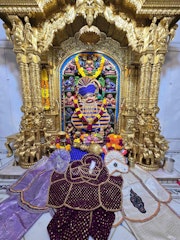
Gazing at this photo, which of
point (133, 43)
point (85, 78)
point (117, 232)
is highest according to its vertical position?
point (133, 43)

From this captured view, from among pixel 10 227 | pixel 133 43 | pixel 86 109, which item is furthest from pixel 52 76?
pixel 10 227

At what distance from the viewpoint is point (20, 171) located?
5.83 feet

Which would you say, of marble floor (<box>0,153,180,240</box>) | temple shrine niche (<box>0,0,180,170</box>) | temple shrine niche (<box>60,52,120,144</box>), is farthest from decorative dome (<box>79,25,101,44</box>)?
marble floor (<box>0,153,180,240</box>)

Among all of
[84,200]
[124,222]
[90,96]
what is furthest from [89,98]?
[124,222]

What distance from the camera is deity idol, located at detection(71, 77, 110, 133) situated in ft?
7.44

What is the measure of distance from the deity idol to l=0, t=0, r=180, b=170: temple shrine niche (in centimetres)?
2

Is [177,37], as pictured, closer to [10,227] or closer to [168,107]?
[168,107]

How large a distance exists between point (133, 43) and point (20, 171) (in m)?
2.28

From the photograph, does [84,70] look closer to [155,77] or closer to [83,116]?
[83,116]

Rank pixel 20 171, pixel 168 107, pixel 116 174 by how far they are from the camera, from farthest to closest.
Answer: pixel 168 107 < pixel 20 171 < pixel 116 174

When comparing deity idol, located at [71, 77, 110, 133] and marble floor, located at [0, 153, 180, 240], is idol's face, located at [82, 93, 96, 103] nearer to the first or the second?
deity idol, located at [71, 77, 110, 133]

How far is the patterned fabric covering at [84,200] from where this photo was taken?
1055 millimetres

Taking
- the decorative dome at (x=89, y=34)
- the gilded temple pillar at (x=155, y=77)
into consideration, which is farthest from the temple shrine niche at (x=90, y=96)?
the gilded temple pillar at (x=155, y=77)

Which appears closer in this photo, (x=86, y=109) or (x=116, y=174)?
(x=116, y=174)
